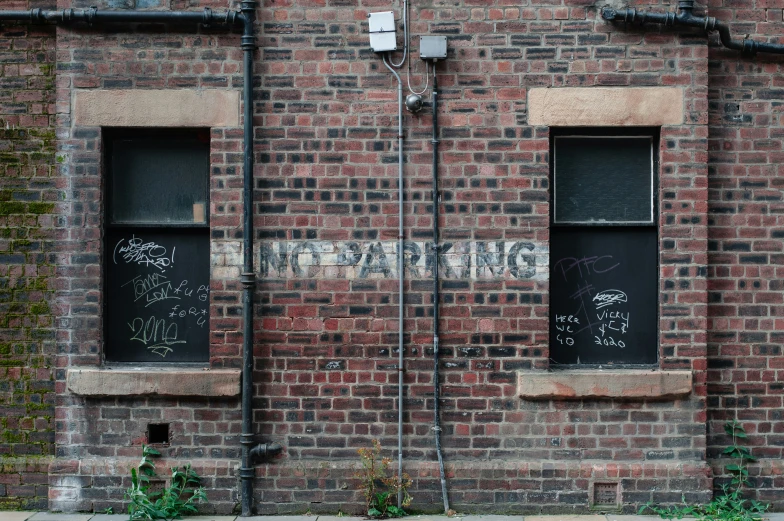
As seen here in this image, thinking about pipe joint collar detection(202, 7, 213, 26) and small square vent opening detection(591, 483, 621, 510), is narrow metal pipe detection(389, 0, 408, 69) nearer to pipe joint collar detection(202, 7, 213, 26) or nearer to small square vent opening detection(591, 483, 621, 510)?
pipe joint collar detection(202, 7, 213, 26)

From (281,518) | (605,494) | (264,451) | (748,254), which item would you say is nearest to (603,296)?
(748,254)

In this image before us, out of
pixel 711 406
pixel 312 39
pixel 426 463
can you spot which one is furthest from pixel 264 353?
pixel 711 406

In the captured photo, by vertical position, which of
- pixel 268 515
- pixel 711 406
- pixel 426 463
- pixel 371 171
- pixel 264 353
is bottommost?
pixel 268 515

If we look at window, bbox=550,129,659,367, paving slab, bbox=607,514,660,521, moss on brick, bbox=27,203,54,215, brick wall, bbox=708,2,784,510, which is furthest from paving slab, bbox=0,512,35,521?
brick wall, bbox=708,2,784,510

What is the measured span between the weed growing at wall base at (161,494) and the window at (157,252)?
0.87m

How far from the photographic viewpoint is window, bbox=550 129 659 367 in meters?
6.41

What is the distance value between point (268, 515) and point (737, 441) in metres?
3.85

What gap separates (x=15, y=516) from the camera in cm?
617

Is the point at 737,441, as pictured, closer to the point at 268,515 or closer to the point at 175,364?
the point at 268,515

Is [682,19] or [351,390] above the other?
[682,19]

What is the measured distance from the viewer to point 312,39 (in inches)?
249

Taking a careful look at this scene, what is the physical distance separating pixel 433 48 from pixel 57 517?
4.74 metres

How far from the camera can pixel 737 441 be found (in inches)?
→ 252

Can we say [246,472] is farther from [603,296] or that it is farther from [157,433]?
[603,296]
